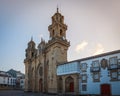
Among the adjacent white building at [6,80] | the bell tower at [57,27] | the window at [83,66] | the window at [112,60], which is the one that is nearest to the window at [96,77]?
the window at [83,66]

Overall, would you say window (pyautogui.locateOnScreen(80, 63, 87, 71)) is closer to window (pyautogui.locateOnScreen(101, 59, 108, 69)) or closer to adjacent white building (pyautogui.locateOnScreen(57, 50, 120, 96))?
adjacent white building (pyautogui.locateOnScreen(57, 50, 120, 96))

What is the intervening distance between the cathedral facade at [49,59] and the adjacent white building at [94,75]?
462cm

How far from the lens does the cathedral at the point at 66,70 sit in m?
30.2

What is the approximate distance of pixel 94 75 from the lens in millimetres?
32875

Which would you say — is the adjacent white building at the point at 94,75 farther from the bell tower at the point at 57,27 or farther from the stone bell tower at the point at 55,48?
the bell tower at the point at 57,27

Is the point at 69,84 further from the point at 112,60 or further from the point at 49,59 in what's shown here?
the point at 112,60

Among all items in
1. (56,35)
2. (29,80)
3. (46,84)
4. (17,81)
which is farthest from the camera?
(17,81)

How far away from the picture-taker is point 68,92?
125 ft

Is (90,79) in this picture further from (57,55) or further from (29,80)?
(29,80)

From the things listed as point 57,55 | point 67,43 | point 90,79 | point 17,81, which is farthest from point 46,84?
point 17,81

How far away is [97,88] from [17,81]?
8302 centimetres

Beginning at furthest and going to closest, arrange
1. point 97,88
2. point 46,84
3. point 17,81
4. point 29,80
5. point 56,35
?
1. point 17,81
2. point 29,80
3. point 46,84
4. point 56,35
5. point 97,88

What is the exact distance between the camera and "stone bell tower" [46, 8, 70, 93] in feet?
144

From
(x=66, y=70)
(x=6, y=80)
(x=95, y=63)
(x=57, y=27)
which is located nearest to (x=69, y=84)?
(x=66, y=70)
